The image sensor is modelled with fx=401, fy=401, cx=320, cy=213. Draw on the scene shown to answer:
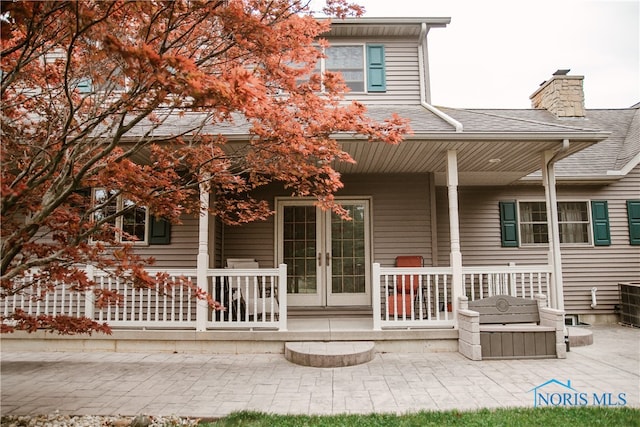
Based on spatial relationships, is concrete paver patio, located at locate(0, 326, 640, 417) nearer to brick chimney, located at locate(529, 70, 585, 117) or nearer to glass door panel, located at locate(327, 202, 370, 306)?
glass door panel, located at locate(327, 202, 370, 306)

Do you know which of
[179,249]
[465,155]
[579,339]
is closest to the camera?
[579,339]

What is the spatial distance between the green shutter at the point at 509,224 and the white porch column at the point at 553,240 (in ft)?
8.15

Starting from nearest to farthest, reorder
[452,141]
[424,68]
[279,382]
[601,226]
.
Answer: [279,382], [452,141], [424,68], [601,226]

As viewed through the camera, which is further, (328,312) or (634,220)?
(634,220)

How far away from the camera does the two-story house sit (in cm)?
560

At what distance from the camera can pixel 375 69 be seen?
7.75 metres

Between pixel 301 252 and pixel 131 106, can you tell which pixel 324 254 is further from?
pixel 131 106

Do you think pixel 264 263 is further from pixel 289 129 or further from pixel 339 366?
pixel 289 129

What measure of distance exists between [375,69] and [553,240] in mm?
4372

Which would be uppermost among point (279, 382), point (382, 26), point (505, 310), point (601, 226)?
point (382, 26)

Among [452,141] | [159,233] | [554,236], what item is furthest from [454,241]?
[159,233]

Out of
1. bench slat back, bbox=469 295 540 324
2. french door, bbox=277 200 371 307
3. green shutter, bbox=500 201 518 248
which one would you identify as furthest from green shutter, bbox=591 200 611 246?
french door, bbox=277 200 371 307

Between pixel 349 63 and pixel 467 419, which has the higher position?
pixel 349 63

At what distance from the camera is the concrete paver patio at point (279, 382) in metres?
3.61
